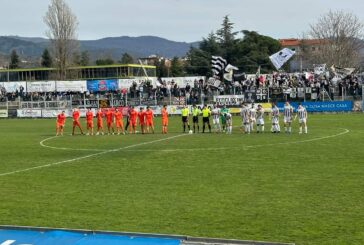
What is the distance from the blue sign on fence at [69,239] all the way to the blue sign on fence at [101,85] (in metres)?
61.3

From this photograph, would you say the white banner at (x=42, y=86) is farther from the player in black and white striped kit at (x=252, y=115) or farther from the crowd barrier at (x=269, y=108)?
the player in black and white striped kit at (x=252, y=115)

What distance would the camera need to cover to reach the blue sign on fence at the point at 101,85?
232 feet

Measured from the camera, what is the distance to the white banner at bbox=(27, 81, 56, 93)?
237 ft

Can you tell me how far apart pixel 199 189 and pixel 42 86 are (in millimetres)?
62882

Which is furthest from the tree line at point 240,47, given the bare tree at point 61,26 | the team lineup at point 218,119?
the team lineup at point 218,119

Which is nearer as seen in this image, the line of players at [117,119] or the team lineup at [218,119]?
the team lineup at [218,119]

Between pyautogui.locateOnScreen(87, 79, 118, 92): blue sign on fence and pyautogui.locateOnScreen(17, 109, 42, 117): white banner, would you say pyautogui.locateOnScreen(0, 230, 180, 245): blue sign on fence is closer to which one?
pyautogui.locateOnScreen(17, 109, 42, 117): white banner

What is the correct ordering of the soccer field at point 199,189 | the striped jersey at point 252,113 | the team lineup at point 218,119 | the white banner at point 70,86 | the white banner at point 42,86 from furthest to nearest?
the white banner at point 42,86
the white banner at point 70,86
the striped jersey at point 252,113
the team lineup at point 218,119
the soccer field at point 199,189

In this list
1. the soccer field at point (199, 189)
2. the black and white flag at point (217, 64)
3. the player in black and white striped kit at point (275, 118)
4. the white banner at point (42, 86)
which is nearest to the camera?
the soccer field at point (199, 189)

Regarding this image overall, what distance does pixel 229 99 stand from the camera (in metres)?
51.3

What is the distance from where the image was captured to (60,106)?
58.1 meters

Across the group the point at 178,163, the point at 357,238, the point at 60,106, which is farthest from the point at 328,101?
the point at 357,238

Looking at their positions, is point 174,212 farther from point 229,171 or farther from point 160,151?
point 160,151

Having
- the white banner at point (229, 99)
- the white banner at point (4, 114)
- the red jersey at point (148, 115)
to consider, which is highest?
the white banner at point (229, 99)
